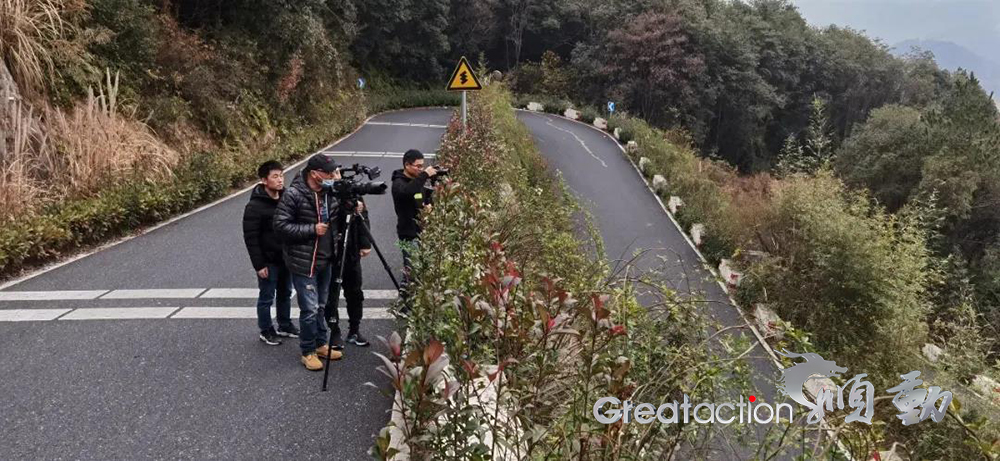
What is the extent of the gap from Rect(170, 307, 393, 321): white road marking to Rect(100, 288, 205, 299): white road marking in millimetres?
502

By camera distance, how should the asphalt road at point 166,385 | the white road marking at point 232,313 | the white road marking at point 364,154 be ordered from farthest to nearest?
the white road marking at point 364,154, the white road marking at point 232,313, the asphalt road at point 166,385

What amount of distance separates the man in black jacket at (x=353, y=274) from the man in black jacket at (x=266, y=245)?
2.11 ft

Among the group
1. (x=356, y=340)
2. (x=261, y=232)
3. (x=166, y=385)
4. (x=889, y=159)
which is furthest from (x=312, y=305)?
(x=889, y=159)

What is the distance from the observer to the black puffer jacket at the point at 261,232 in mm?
5098

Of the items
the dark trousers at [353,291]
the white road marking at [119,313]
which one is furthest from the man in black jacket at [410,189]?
the white road marking at [119,313]

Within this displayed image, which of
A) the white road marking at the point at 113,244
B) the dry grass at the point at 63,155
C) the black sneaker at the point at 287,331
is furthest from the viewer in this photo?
the dry grass at the point at 63,155

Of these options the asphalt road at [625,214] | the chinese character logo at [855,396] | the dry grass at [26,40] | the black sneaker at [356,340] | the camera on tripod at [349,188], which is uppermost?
the dry grass at [26,40]

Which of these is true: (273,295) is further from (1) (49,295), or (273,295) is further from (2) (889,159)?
(2) (889,159)

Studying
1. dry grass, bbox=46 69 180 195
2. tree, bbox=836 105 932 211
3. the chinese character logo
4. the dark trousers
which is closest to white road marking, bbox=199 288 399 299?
the dark trousers

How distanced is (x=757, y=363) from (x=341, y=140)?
15823 mm

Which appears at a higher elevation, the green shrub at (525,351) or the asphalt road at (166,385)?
the green shrub at (525,351)

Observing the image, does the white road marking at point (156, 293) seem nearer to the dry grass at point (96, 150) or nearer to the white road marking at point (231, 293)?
the white road marking at point (231, 293)

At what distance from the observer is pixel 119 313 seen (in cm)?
597

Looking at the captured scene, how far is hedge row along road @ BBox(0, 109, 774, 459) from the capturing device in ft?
12.9
